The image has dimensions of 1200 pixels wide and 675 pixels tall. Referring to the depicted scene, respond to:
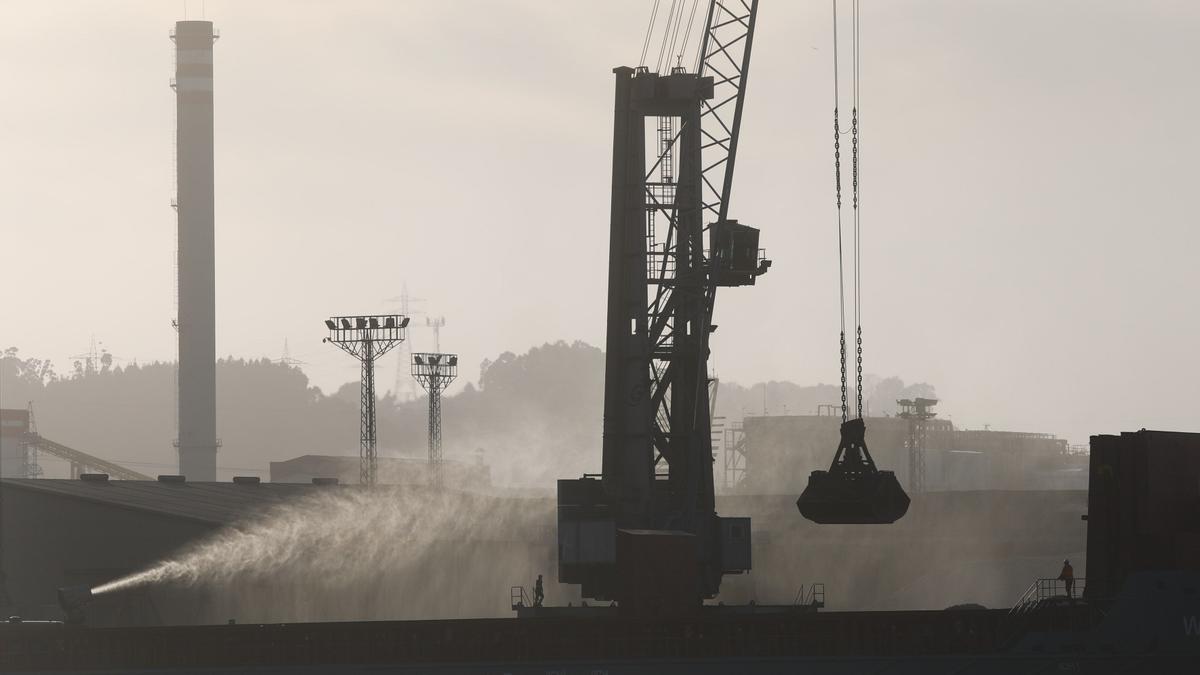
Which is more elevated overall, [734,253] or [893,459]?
[734,253]

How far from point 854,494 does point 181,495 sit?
44.8m

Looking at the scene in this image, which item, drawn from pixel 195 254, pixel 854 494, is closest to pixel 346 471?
pixel 195 254

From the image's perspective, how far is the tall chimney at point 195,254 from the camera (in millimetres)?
139500

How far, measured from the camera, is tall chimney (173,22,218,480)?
139500mm

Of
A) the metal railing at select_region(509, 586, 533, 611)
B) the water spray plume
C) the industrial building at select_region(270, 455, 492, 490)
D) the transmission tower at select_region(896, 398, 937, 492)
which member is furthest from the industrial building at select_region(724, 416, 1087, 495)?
the metal railing at select_region(509, 586, 533, 611)

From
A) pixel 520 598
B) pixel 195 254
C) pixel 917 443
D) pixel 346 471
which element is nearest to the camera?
pixel 520 598

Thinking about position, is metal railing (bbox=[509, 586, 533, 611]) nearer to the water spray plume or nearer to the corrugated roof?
the water spray plume

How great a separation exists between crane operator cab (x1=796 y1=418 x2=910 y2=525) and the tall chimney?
335 ft

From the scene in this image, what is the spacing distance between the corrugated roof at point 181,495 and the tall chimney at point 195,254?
50122mm

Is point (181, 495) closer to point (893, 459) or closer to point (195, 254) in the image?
point (195, 254)

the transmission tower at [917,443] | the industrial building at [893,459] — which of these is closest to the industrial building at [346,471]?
the industrial building at [893,459]

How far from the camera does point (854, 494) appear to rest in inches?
1809

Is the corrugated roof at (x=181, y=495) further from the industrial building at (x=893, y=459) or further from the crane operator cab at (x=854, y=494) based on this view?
the industrial building at (x=893, y=459)

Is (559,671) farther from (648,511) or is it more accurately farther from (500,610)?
(500,610)
